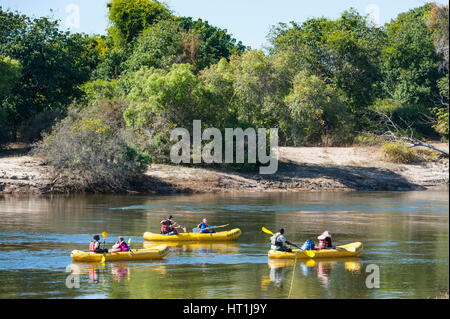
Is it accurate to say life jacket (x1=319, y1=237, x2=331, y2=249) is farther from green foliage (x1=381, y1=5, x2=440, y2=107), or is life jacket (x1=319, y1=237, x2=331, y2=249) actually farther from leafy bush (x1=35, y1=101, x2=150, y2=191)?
green foliage (x1=381, y1=5, x2=440, y2=107)

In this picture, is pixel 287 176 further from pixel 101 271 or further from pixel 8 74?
pixel 101 271

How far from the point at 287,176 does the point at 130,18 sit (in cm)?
3498

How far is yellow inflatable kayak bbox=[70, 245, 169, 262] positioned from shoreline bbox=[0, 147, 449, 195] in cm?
2432

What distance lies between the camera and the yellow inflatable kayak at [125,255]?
29.0 metres

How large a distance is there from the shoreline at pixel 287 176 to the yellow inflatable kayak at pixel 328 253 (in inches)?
989

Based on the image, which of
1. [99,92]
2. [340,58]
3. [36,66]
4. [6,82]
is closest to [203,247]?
[6,82]

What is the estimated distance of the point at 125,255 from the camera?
2956 cm

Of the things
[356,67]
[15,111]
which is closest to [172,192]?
[15,111]

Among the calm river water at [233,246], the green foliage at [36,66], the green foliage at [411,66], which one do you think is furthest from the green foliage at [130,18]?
the calm river water at [233,246]

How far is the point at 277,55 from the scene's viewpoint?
6362 cm

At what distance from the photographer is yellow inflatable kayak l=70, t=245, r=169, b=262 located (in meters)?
29.0

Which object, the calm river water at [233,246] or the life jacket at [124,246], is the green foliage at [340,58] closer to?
the calm river water at [233,246]
